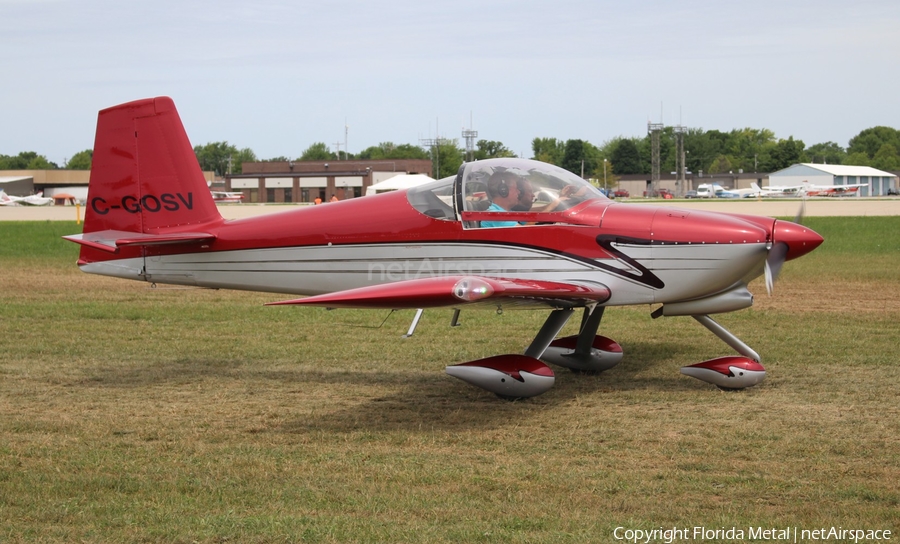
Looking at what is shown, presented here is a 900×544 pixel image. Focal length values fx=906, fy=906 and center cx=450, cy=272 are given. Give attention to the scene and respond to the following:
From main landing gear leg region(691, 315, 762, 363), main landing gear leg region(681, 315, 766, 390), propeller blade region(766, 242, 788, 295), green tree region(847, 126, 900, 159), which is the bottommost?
main landing gear leg region(681, 315, 766, 390)

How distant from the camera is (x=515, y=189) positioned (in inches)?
319

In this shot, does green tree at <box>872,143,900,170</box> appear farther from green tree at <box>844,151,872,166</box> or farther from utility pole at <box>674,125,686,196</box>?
utility pole at <box>674,125,686,196</box>

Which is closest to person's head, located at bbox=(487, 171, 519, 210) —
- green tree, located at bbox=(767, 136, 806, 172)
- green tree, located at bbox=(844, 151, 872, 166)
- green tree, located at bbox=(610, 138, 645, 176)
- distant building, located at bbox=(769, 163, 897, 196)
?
distant building, located at bbox=(769, 163, 897, 196)

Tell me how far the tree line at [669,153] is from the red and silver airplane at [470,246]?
9842 cm

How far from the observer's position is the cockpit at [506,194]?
8062 millimetres

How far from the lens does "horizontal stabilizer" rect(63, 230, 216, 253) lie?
8.80 m

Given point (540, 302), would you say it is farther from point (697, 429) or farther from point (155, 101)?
point (155, 101)

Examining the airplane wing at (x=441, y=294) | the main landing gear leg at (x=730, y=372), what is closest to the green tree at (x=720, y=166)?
the main landing gear leg at (x=730, y=372)

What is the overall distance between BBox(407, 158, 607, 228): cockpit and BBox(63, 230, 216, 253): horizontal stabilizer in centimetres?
237

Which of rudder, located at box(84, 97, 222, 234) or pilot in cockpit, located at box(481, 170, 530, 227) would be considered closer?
pilot in cockpit, located at box(481, 170, 530, 227)

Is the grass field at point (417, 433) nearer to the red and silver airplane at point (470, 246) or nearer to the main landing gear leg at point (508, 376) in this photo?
the main landing gear leg at point (508, 376)

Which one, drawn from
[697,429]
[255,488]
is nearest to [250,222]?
[255,488]

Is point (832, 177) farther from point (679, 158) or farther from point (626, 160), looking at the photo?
point (626, 160)

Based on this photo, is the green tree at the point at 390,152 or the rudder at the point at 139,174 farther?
the green tree at the point at 390,152
